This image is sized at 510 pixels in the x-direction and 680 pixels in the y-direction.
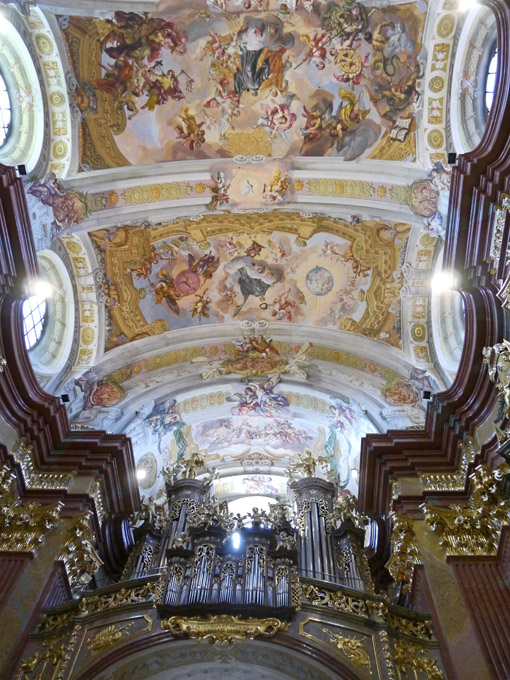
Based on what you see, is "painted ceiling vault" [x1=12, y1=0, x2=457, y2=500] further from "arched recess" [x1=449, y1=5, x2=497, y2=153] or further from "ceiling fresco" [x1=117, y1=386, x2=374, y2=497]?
"arched recess" [x1=449, y1=5, x2=497, y2=153]

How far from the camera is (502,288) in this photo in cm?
821

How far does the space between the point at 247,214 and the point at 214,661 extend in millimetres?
9840

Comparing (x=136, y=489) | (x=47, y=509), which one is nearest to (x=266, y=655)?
(x=47, y=509)

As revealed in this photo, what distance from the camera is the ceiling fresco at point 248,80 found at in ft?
38.9

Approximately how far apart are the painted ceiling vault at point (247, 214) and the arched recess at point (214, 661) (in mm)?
6032

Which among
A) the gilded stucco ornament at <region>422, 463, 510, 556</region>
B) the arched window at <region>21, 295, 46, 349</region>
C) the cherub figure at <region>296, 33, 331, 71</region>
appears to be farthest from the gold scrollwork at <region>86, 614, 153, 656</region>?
the cherub figure at <region>296, 33, 331, 71</region>

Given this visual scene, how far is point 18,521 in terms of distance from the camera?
9305 mm

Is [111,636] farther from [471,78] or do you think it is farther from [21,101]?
[471,78]

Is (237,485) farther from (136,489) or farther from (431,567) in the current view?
(431,567)

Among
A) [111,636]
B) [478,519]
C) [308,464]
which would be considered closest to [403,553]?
[478,519]

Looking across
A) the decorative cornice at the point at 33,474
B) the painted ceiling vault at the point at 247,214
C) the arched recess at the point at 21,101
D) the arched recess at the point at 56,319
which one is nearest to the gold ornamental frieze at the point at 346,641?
the decorative cornice at the point at 33,474

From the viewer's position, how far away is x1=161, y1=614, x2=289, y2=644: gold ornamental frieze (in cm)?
746

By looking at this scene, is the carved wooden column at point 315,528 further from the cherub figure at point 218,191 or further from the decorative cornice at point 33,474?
the cherub figure at point 218,191

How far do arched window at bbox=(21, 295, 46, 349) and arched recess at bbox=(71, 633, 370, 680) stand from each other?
6957 millimetres
